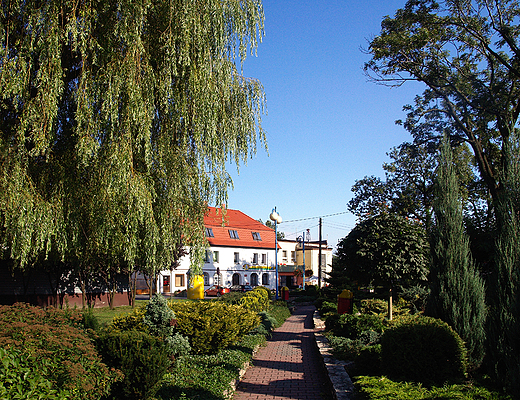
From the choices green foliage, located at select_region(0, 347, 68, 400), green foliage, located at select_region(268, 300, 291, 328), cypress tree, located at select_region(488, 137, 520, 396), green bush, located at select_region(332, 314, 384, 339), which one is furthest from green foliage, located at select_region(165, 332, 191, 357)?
green foliage, located at select_region(268, 300, 291, 328)

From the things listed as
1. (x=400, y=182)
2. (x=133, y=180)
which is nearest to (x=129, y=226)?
(x=133, y=180)

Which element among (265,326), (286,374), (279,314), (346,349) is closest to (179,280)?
(279,314)

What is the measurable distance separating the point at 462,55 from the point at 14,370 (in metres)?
22.2

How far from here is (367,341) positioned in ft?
33.6

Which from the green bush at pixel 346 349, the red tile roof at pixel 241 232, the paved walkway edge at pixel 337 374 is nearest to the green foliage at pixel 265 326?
the paved walkway edge at pixel 337 374

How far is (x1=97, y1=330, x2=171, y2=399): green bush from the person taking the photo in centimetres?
561

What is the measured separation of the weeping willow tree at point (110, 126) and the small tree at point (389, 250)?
5.14 m

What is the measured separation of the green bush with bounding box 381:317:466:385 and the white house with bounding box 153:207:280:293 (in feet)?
130

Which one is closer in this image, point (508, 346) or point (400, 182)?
point (508, 346)

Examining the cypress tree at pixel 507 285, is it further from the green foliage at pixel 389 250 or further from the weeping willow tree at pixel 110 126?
the green foliage at pixel 389 250

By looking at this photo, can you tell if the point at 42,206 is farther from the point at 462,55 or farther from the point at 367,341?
the point at 462,55

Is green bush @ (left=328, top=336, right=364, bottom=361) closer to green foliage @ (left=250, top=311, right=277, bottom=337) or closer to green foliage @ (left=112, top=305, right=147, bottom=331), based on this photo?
green foliage @ (left=250, top=311, right=277, bottom=337)

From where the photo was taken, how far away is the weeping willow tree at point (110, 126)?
6.80 m

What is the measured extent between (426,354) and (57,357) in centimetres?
496
